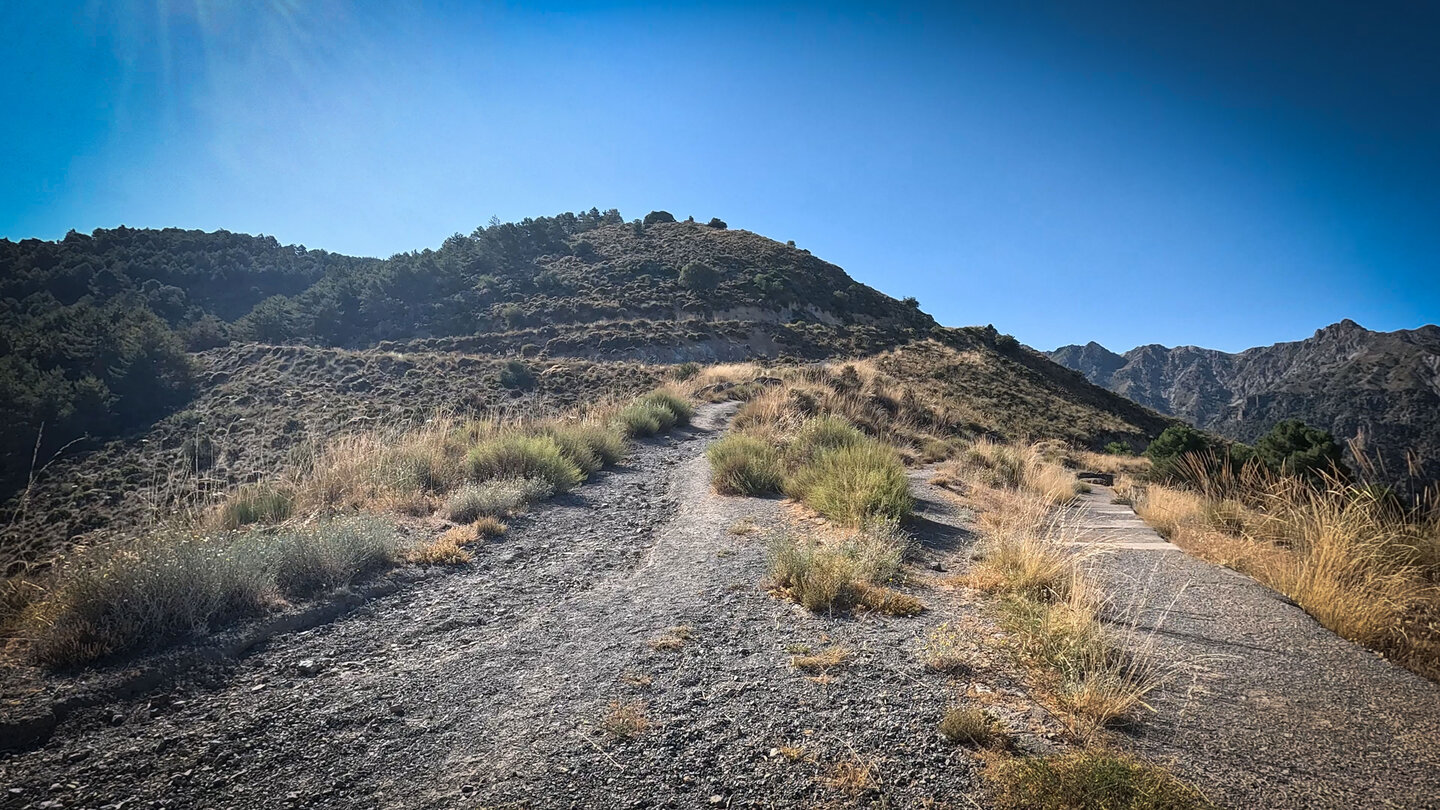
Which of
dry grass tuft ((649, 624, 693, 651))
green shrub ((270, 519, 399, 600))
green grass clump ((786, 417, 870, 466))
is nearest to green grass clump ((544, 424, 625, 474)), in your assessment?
green grass clump ((786, 417, 870, 466))

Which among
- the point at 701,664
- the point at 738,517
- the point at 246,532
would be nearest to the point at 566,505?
the point at 738,517

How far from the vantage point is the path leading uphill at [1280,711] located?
6.71ft

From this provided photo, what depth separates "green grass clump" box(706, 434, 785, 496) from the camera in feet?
26.8

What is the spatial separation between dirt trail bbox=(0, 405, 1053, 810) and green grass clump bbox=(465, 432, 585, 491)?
360cm

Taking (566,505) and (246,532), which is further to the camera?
(566,505)

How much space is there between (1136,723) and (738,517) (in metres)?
4.66

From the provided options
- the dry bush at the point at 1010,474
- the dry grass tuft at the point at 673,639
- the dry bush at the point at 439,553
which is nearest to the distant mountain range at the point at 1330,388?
the dry bush at the point at 1010,474

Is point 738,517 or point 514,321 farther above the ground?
point 514,321

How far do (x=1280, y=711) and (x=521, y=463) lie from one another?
7890mm

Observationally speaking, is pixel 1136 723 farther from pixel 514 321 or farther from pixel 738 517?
pixel 514 321

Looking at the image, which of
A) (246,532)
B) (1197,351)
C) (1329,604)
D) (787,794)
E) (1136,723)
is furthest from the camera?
(1197,351)

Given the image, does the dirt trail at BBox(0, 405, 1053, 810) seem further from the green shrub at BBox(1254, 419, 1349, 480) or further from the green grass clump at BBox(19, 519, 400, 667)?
the green shrub at BBox(1254, 419, 1349, 480)

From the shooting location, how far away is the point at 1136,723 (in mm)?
2398

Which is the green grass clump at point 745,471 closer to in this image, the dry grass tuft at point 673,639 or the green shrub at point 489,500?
the green shrub at point 489,500
